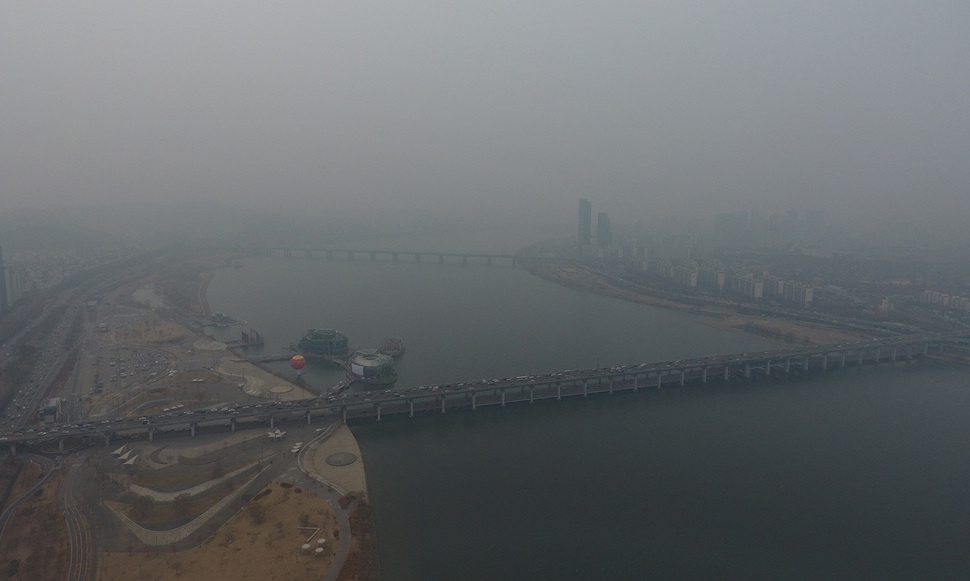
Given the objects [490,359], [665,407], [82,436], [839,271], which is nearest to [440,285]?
[490,359]

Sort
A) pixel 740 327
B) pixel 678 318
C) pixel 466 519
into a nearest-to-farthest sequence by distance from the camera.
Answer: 1. pixel 466 519
2. pixel 740 327
3. pixel 678 318

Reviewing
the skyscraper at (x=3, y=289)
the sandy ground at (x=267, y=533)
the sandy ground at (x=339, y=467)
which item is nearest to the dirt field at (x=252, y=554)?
the sandy ground at (x=267, y=533)

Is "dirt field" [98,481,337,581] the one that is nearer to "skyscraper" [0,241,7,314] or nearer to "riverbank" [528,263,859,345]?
"riverbank" [528,263,859,345]

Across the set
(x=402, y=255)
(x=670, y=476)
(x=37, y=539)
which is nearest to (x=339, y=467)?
(x=37, y=539)

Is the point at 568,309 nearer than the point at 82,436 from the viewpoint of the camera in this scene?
No

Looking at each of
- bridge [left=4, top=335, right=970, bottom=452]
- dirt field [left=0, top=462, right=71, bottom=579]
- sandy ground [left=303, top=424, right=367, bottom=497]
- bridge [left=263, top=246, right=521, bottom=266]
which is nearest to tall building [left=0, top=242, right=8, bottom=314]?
bridge [left=4, top=335, right=970, bottom=452]

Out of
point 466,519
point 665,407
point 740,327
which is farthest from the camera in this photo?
point 740,327

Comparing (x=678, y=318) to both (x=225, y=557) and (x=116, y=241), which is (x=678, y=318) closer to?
(x=225, y=557)

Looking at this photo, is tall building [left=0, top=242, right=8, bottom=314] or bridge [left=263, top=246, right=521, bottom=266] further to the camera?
bridge [left=263, top=246, right=521, bottom=266]
